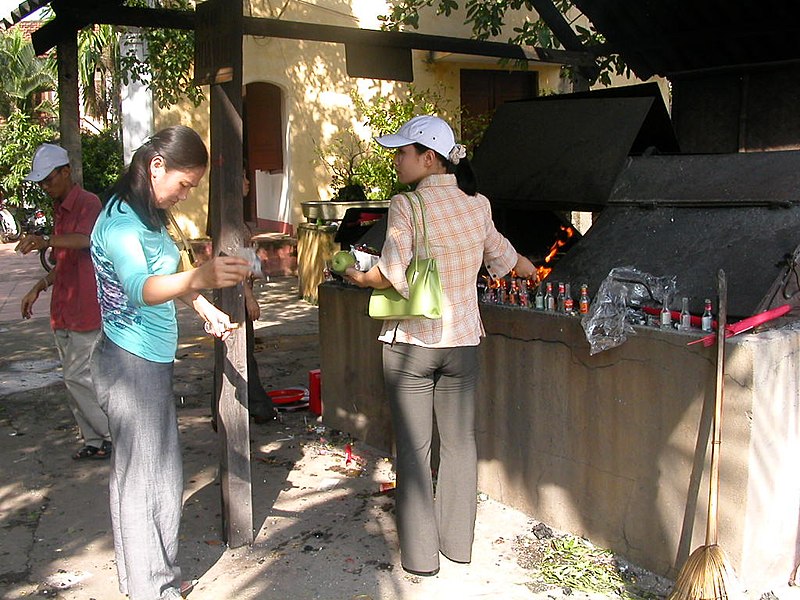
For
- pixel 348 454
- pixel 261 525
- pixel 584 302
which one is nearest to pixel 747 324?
pixel 584 302

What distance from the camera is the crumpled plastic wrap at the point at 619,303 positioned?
3.80m

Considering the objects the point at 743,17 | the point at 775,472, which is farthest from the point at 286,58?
the point at 775,472

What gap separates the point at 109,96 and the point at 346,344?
1677 cm

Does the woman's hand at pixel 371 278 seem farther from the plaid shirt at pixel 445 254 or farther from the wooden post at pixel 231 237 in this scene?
the wooden post at pixel 231 237

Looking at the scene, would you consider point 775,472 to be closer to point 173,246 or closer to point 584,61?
point 173,246

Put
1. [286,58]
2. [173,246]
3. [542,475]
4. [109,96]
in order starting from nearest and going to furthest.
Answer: [173,246]
[542,475]
[286,58]
[109,96]

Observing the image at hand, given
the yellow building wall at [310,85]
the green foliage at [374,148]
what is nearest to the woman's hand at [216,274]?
the green foliage at [374,148]

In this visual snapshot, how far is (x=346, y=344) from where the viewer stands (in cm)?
568

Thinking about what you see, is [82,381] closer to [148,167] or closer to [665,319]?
[148,167]

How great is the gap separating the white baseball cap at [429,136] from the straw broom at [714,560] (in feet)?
4.02

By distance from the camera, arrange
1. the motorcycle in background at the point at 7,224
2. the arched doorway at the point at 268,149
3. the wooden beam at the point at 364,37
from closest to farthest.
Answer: the wooden beam at the point at 364,37
the arched doorway at the point at 268,149
the motorcycle in background at the point at 7,224

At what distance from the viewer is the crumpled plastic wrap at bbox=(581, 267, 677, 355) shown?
150 inches

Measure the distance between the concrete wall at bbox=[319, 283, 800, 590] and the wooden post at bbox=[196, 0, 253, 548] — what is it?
4.21 feet

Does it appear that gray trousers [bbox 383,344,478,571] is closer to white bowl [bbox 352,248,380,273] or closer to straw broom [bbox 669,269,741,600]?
white bowl [bbox 352,248,380,273]
